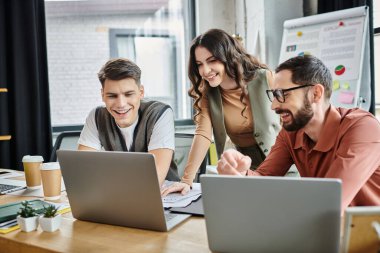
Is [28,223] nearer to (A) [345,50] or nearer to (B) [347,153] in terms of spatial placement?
(B) [347,153]

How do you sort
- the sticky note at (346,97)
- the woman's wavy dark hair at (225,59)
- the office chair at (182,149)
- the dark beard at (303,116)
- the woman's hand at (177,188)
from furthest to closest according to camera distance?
the sticky note at (346,97) → the office chair at (182,149) → the woman's wavy dark hair at (225,59) → the woman's hand at (177,188) → the dark beard at (303,116)

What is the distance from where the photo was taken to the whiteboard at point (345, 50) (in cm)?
270

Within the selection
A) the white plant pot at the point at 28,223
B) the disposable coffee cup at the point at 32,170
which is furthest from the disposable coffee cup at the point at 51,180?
the white plant pot at the point at 28,223

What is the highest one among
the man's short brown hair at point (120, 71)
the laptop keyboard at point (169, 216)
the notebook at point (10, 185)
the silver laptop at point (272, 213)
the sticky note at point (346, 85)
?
the man's short brown hair at point (120, 71)

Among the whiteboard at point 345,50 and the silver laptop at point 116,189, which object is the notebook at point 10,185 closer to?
the silver laptop at point 116,189

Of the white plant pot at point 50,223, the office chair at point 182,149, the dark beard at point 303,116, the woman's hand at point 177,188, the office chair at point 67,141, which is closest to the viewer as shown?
the white plant pot at point 50,223

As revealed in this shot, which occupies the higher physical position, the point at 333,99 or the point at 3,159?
the point at 333,99

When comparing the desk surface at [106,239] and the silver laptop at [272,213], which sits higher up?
the silver laptop at [272,213]

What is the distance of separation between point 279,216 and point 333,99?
2.20 m

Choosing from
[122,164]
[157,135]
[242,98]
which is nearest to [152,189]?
[122,164]

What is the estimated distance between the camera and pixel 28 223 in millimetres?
1102

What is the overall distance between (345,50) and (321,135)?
5.61 feet

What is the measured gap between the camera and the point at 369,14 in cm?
281

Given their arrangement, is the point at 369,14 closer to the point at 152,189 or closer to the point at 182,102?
the point at 182,102
